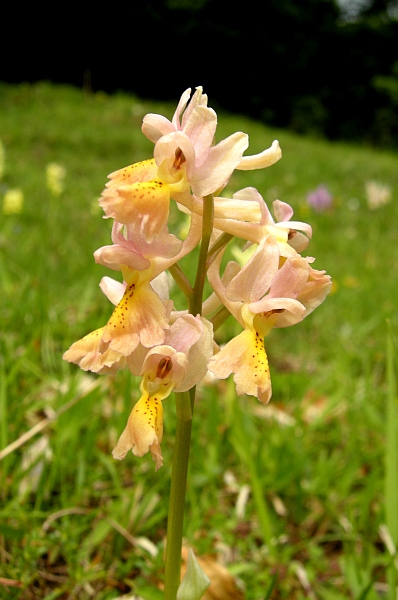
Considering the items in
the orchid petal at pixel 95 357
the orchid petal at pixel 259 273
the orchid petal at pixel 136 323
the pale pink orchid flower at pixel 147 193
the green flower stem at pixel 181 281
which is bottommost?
the orchid petal at pixel 95 357

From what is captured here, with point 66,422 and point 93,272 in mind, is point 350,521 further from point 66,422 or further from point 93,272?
point 93,272

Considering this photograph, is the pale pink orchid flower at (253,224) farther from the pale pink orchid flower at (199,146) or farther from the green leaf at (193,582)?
the green leaf at (193,582)

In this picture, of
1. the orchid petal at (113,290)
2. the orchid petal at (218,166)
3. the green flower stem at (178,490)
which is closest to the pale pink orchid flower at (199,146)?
the orchid petal at (218,166)

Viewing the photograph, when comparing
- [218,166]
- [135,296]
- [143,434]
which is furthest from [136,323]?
[218,166]

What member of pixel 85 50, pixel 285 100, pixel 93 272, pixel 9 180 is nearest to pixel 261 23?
pixel 285 100

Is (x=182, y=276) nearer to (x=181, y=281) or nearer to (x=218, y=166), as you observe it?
(x=181, y=281)

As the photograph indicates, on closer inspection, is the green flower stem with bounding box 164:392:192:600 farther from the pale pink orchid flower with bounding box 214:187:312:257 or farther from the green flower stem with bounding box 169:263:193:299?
the pale pink orchid flower with bounding box 214:187:312:257
